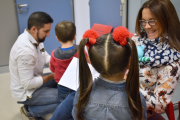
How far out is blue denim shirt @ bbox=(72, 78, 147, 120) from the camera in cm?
64

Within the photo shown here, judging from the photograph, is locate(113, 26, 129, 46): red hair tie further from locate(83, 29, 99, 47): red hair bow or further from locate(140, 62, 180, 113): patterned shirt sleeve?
locate(140, 62, 180, 113): patterned shirt sleeve

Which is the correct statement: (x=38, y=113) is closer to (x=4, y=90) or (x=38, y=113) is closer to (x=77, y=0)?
(x=4, y=90)

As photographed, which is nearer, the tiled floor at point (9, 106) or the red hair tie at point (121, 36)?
the red hair tie at point (121, 36)

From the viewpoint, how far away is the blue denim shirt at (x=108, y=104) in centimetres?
64

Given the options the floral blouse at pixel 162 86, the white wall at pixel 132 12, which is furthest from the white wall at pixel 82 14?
the floral blouse at pixel 162 86

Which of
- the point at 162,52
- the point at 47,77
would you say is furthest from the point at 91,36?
the point at 47,77

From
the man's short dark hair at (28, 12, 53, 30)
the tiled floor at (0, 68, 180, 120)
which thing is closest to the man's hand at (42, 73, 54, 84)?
the tiled floor at (0, 68, 180, 120)

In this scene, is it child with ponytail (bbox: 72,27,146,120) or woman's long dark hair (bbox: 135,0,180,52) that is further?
woman's long dark hair (bbox: 135,0,180,52)

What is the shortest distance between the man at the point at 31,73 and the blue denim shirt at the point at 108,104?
0.80 m

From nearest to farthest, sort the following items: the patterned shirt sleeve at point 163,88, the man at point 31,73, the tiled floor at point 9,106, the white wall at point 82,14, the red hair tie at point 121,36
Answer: the red hair tie at point 121,36
the patterned shirt sleeve at point 163,88
the man at point 31,73
the tiled floor at point 9,106
the white wall at point 82,14

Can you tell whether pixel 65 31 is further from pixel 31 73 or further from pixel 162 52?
pixel 162 52

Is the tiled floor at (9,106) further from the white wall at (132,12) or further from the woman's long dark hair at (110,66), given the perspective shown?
the woman's long dark hair at (110,66)

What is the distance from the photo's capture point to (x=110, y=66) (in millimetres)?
637

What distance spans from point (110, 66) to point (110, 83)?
7 centimetres
